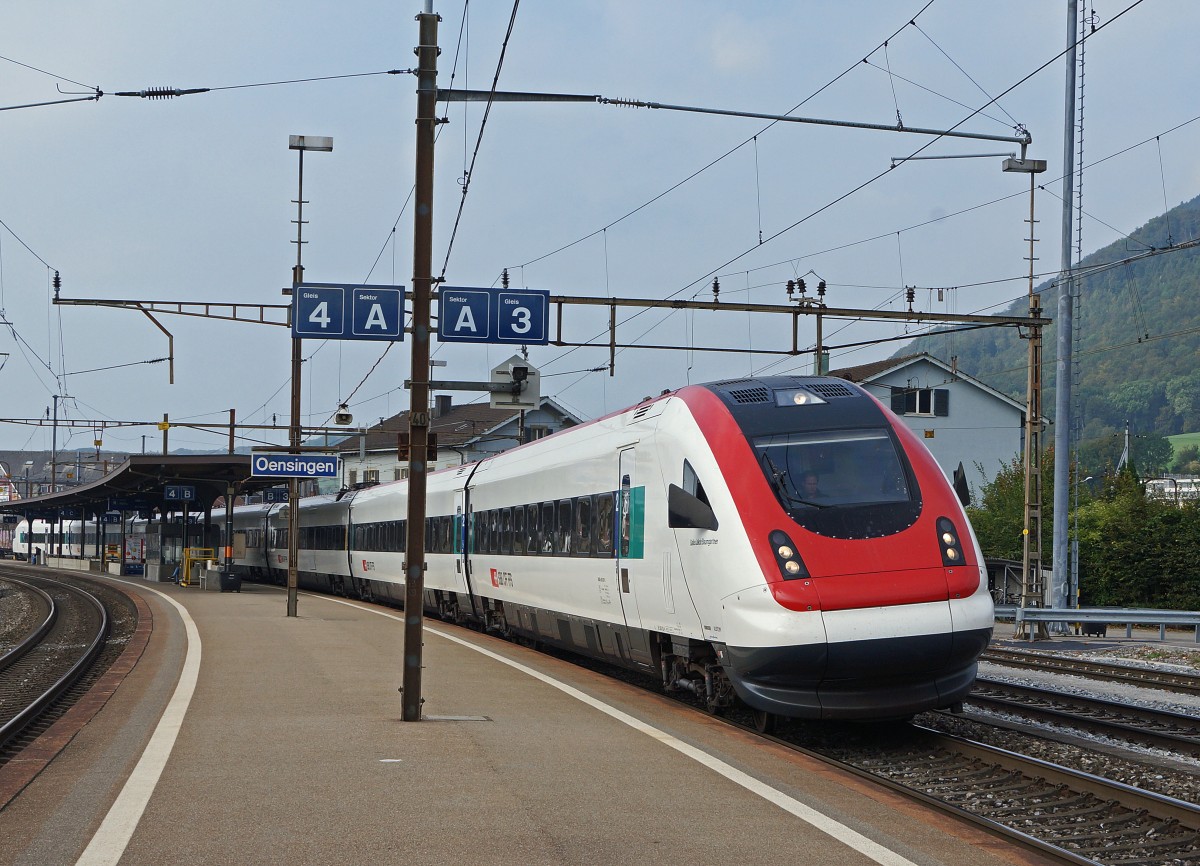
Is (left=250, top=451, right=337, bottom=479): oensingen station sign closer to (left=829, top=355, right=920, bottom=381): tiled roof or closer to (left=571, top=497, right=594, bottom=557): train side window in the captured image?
(left=571, top=497, right=594, bottom=557): train side window

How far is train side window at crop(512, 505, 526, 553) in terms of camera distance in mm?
18891

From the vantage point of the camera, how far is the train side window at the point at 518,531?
744 inches

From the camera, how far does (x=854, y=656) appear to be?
32.4ft

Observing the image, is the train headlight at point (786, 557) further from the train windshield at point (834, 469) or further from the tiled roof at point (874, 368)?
the tiled roof at point (874, 368)

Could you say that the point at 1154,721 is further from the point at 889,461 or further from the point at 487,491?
the point at 487,491

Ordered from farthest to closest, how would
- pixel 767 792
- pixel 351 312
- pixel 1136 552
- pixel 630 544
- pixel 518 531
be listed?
1. pixel 1136 552
2. pixel 518 531
3. pixel 351 312
4. pixel 630 544
5. pixel 767 792

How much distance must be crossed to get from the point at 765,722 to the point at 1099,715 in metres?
4.34

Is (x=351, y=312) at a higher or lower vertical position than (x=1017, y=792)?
higher

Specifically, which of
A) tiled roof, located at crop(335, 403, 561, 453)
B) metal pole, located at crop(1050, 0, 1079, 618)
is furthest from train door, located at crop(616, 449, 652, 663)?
tiled roof, located at crop(335, 403, 561, 453)

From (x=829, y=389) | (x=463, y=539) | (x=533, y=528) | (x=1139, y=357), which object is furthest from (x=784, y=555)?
(x=1139, y=357)

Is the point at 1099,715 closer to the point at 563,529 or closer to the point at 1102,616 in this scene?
the point at 563,529

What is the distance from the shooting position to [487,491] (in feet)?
Answer: 71.5

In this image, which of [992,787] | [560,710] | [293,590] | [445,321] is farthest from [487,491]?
[992,787]

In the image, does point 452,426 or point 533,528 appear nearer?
point 533,528
